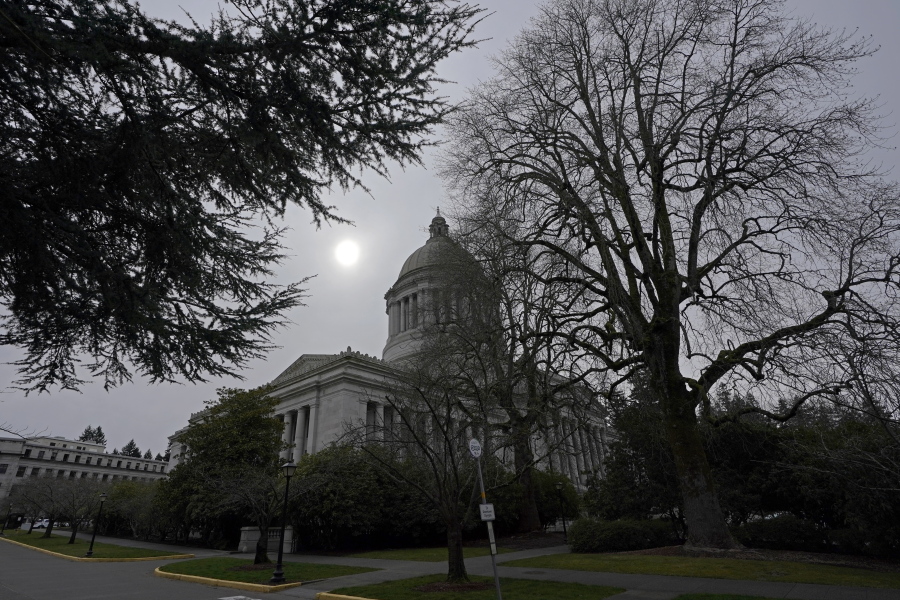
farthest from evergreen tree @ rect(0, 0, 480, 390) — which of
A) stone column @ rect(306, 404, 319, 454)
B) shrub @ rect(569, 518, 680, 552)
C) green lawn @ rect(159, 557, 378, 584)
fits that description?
stone column @ rect(306, 404, 319, 454)

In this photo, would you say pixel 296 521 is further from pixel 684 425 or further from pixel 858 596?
pixel 858 596

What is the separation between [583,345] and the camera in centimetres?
1530

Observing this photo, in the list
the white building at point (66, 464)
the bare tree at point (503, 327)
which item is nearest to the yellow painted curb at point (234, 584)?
the bare tree at point (503, 327)

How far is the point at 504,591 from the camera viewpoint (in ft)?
35.1

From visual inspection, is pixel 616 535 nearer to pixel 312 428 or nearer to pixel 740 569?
pixel 740 569

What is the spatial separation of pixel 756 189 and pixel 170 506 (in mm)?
35935

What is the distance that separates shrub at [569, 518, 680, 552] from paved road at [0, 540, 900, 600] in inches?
89.6

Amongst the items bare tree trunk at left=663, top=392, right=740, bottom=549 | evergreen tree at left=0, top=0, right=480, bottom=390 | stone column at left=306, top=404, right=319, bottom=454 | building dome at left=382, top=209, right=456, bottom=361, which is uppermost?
building dome at left=382, top=209, right=456, bottom=361

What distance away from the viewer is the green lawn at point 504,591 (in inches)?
396

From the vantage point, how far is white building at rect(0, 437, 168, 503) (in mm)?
84125

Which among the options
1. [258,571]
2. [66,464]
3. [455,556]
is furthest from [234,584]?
[66,464]

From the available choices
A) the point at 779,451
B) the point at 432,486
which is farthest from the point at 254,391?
the point at 779,451

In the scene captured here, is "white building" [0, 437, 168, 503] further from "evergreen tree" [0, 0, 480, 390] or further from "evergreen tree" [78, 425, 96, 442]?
"evergreen tree" [0, 0, 480, 390]

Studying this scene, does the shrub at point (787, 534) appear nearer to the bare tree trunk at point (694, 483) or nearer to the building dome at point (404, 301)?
the bare tree trunk at point (694, 483)
